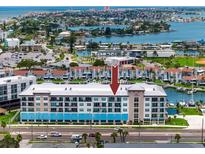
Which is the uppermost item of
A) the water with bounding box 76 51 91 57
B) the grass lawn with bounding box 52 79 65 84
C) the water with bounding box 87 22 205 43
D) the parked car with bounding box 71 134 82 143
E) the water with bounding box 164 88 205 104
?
the water with bounding box 87 22 205 43

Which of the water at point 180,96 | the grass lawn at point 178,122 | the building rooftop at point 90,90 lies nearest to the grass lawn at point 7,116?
the building rooftop at point 90,90

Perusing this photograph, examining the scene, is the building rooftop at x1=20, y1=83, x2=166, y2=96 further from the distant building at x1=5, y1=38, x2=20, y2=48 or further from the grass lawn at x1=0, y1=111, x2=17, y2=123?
the distant building at x1=5, y1=38, x2=20, y2=48

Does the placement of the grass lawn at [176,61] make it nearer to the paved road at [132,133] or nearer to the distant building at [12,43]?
the distant building at [12,43]

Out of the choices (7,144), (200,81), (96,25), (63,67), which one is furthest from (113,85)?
(96,25)

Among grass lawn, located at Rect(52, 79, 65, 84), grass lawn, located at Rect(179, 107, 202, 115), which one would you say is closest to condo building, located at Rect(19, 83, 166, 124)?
grass lawn, located at Rect(179, 107, 202, 115)

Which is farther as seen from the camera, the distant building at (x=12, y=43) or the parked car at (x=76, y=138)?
the distant building at (x=12, y=43)

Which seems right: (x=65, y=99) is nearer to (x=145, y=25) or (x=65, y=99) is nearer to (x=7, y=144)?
(x=7, y=144)
